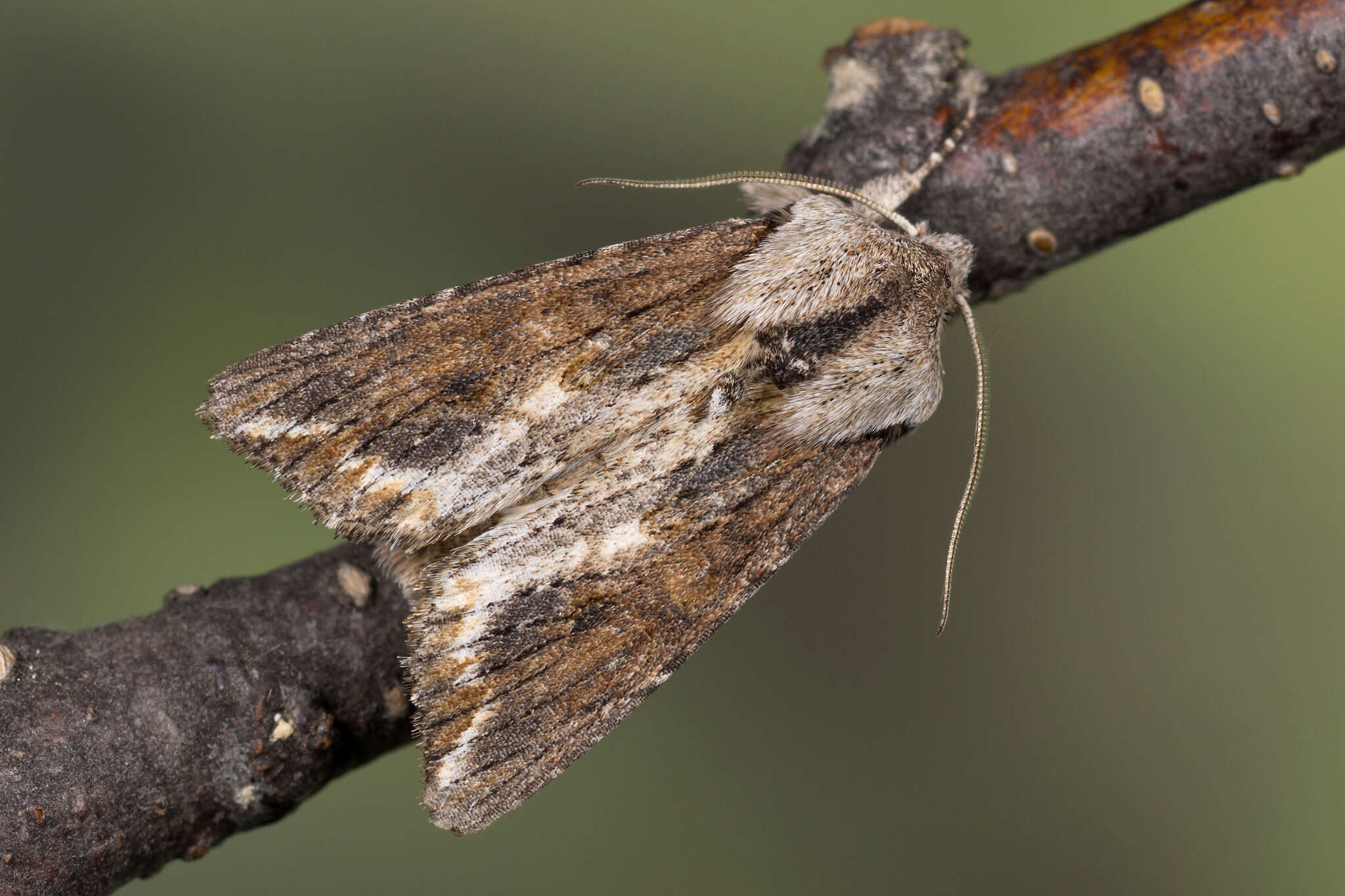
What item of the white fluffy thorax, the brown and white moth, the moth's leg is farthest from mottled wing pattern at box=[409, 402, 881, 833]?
the moth's leg

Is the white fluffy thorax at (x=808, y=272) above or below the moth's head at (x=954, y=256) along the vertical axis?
above

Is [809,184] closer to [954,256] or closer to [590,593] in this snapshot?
[954,256]

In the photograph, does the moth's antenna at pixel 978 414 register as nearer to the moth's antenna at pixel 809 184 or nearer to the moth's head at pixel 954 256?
the moth's head at pixel 954 256

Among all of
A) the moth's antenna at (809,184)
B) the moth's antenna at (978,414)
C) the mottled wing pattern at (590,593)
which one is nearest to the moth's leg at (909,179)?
the moth's antenna at (809,184)

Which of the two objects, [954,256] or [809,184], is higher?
[809,184]

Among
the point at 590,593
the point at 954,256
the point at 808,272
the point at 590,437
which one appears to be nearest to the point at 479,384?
the point at 590,437

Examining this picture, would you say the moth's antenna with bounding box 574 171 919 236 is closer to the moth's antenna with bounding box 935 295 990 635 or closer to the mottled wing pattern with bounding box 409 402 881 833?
the moth's antenna with bounding box 935 295 990 635

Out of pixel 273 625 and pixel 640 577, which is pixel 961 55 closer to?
pixel 640 577
